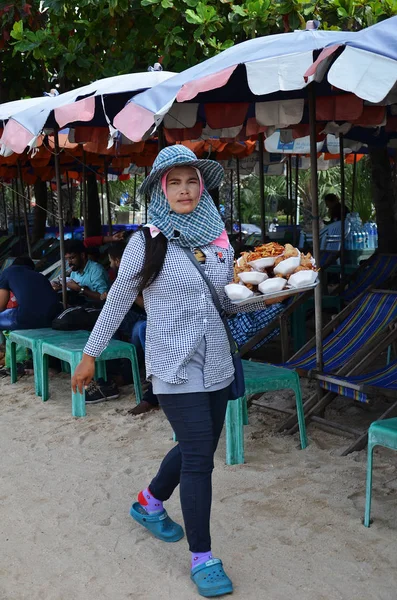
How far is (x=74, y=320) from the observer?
6.38 meters

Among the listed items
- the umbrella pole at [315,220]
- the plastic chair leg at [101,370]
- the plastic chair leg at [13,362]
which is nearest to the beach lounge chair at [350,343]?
the umbrella pole at [315,220]

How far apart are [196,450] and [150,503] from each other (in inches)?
25.4

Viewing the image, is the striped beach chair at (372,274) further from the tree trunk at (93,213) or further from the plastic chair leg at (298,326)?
the tree trunk at (93,213)

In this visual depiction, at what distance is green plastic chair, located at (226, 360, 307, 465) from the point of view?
4.25 meters

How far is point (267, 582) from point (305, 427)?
5.76 ft

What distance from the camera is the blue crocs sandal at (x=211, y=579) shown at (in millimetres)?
2812

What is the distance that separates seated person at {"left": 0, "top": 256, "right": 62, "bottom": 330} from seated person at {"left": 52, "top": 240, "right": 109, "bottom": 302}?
1.76 ft

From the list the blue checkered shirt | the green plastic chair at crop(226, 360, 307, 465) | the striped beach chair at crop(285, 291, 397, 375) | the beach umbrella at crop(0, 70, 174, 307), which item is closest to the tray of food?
the blue checkered shirt

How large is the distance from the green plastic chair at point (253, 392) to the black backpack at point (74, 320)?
81.0 inches

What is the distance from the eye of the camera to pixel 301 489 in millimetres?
3834

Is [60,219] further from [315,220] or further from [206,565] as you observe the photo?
[206,565]

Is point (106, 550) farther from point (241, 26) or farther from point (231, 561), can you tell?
point (241, 26)

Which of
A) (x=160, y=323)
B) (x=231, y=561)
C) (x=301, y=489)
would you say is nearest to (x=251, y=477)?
(x=301, y=489)

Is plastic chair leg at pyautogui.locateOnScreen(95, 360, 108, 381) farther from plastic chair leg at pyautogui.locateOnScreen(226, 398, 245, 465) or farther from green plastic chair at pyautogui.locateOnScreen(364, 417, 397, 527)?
green plastic chair at pyautogui.locateOnScreen(364, 417, 397, 527)
